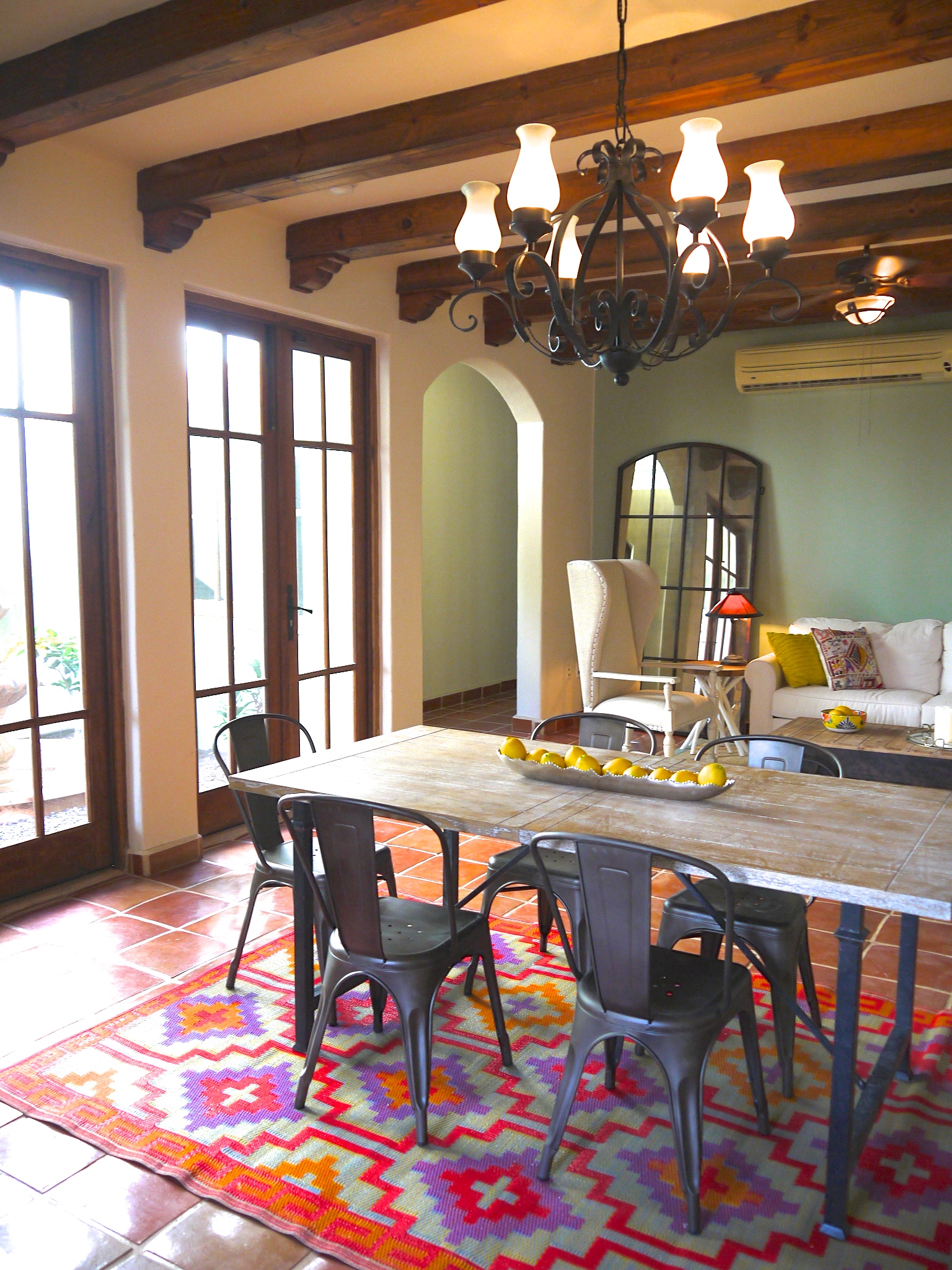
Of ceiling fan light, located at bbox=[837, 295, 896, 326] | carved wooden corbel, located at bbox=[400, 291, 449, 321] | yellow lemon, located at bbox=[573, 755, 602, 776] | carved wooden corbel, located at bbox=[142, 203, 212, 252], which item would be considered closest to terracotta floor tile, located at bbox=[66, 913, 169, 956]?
yellow lemon, located at bbox=[573, 755, 602, 776]

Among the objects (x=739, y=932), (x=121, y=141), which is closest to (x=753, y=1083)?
(x=739, y=932)

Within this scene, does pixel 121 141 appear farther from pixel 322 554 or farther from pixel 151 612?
pixel 322 554

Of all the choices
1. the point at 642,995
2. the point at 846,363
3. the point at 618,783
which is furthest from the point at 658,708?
the point at 642,995

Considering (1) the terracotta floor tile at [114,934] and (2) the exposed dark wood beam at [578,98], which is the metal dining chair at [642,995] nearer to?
(1) the terracotta floor tile at [114,934]

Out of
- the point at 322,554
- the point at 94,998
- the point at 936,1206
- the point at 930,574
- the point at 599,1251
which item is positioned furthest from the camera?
the point at 930,574

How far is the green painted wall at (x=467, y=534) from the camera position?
25.5 feet

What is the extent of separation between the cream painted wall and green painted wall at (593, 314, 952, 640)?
2.18 m

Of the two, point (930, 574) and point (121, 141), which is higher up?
point (121, 141)

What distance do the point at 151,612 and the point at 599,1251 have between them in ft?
9.88

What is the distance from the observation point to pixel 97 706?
4.09 metres

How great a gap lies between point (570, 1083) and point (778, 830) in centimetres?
75

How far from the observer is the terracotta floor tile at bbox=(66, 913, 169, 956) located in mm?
3428

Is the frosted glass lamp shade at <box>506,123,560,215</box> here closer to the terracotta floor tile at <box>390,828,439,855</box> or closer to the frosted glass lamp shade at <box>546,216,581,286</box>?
the frosted glass lamp shade at <box>546,216,581,286</box>

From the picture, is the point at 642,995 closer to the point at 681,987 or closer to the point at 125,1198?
the point at 681,987
